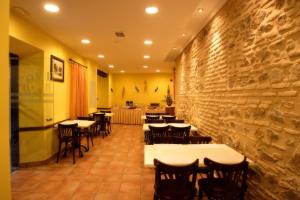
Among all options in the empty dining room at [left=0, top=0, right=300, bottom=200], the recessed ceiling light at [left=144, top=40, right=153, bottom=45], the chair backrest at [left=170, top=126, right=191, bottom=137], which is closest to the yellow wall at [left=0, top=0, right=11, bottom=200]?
the empty dining room at [left=0, top=0, right=300, bottom=200]

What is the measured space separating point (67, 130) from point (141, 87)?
8.01m

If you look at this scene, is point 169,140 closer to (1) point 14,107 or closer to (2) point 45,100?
(2) point 45,100

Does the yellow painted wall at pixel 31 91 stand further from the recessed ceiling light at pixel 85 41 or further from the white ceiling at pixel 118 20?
the recessed ceiling light at pixel 85 41

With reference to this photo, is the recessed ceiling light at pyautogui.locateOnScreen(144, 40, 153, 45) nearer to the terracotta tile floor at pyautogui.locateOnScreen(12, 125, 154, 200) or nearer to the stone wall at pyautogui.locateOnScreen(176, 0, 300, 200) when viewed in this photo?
the stone wall at pyautogui.locateOnScreen(176, 0, 300, 200)

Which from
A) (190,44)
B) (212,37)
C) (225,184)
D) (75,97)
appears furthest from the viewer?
(75,97)

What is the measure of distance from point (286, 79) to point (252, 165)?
3.40 ft

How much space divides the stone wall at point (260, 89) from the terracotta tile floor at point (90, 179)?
1538mm

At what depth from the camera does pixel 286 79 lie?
6.07ft

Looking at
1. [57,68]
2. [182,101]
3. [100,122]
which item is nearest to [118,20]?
[57,68]

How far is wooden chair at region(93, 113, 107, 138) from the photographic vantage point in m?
6.82

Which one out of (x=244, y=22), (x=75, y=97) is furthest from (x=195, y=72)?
(x=75, y=97)

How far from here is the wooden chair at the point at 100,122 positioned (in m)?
6.82

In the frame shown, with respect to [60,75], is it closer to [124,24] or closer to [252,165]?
[124,24]

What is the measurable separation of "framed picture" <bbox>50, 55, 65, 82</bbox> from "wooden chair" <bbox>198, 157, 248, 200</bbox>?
3902 mm
